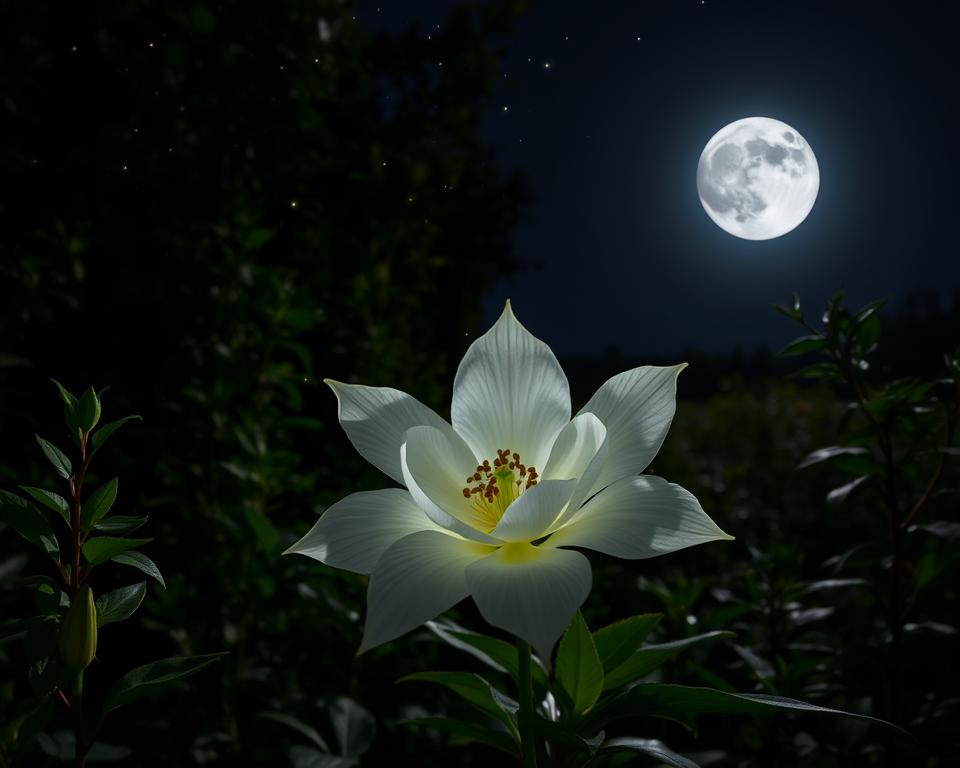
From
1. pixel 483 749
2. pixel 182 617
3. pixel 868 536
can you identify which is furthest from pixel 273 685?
pixel 868 536

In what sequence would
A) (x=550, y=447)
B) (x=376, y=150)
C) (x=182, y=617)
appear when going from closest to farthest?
(x=550, y=447) → (x=182, y=617) → (x=376, y=150)

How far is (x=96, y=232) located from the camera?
62.2 inches

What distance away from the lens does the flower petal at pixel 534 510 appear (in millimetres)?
443

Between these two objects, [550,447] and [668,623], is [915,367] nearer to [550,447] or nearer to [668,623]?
[668,623]

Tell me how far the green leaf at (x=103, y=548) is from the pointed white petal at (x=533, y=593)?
0.22 m

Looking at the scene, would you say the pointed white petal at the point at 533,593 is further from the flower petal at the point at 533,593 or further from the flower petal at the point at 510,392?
the flower petal at the point at 510,392

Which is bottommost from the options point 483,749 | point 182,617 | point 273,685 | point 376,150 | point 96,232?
point 483,749

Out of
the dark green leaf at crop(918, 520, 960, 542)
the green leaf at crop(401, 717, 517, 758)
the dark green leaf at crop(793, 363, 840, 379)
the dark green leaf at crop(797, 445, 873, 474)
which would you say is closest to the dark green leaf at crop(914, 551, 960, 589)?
the dark green leaf at crop(918, 520, 960, 542)

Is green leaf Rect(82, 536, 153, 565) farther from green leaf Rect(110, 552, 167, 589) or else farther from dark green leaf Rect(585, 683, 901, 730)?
dark green leaf Rect(585, 683, 901, 730)

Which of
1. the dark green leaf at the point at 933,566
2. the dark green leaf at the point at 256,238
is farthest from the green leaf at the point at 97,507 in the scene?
the dark green leaf at the point at 256,238

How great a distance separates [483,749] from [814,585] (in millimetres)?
572

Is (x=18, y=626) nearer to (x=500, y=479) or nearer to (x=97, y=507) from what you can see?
(x=97, y=507)

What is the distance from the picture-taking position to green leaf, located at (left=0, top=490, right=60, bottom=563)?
0.46m

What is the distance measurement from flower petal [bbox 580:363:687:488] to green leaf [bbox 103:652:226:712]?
0.28 m
